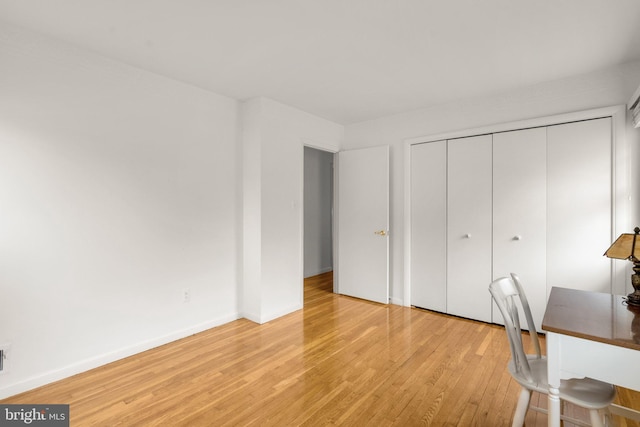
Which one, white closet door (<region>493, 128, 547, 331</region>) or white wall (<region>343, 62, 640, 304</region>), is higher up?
white wall (<region>343, 62, 640, 304</region>)

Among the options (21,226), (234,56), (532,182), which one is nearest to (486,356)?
(532,182)

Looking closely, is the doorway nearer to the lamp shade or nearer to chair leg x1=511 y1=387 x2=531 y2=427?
chair leg x1=511 y1=387 x2=531 y2=427

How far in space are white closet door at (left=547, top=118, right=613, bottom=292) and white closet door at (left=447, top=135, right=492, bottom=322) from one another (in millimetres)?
567

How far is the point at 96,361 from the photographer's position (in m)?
2.55

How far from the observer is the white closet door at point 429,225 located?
380cm

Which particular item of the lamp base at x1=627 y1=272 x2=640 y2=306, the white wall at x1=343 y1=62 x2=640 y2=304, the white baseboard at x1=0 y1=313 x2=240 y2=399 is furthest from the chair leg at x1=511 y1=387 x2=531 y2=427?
the white baseboard at x1=0 y1=313 x2=240 y2=399

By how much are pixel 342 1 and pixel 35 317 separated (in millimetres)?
2954

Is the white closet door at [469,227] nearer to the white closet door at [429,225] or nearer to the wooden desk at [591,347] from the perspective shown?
the white closet door at [429,225]

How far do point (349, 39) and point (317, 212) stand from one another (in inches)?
158

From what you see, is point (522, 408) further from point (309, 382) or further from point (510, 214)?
point (510, 214)

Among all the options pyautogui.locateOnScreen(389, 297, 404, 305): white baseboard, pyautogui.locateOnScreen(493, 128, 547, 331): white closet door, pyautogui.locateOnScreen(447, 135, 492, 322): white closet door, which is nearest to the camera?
pyautogui.locateOnScreen(493, 128, 547, 331): white closet door

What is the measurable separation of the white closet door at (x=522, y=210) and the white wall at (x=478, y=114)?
10.7 inches

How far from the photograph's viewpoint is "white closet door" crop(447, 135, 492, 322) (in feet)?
11.5

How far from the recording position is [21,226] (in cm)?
221
